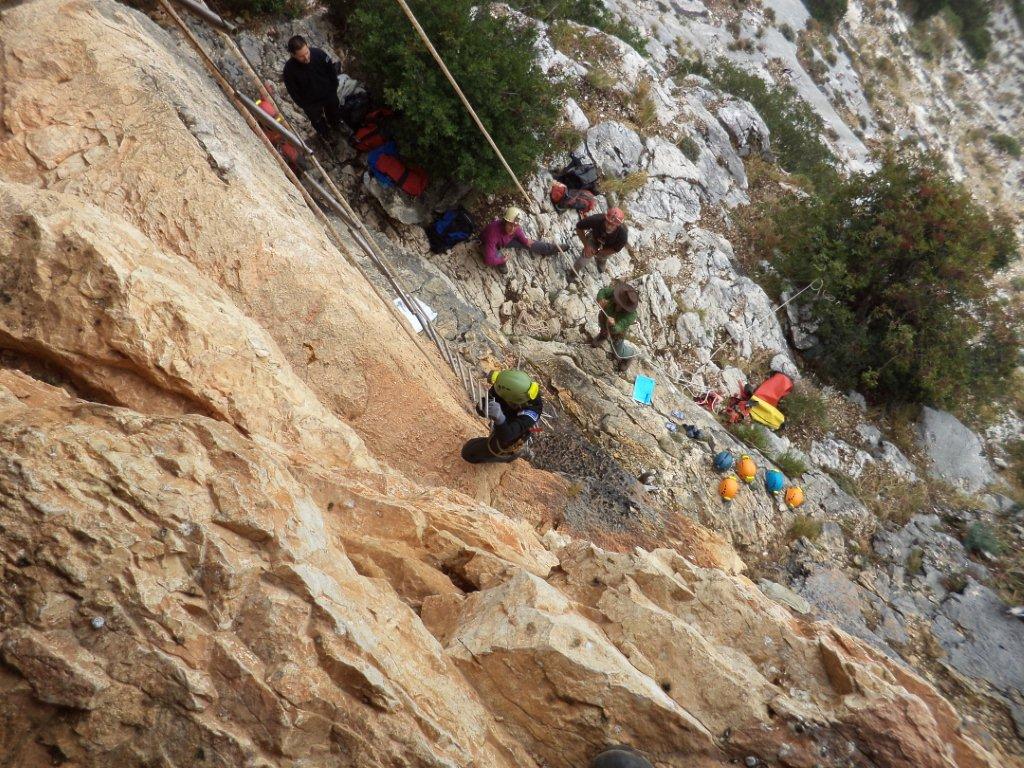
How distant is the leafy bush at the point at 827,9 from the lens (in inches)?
1067

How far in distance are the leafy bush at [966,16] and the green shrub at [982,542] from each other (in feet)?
109

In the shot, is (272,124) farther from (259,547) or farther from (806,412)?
(806,412)

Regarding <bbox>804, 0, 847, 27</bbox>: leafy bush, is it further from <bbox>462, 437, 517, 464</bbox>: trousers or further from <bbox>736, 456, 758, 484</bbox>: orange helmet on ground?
<bbox>462, 437, 517, 464</bbox>: trousers

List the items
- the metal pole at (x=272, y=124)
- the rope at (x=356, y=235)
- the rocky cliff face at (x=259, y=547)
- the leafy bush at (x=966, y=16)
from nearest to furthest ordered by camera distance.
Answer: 1. the rocky cliff face at (x=259, y=547)
2. the rope at (x=356, y=235)
3. the metal pole at (x=272, y=124)
4. the leafy bush at (x=966, y=16)

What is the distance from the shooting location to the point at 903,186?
12125mm

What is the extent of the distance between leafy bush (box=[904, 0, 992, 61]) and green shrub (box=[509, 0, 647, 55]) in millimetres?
23358

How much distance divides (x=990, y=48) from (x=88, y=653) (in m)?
44.4

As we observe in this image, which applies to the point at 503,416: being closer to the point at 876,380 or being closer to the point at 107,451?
the point at 107,451

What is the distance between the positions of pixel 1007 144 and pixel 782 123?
17.0 metres

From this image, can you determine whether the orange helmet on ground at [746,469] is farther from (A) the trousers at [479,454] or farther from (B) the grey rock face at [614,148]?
(B) the grey rock face at [614,148]

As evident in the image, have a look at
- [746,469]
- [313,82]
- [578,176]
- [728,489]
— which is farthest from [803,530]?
[313,82]

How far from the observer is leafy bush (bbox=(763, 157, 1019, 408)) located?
11.6 metres

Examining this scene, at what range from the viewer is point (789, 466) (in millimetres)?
9719

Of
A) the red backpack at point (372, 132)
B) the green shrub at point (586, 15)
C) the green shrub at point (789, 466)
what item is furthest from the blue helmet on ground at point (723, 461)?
the green shrub at point (586, 15)
